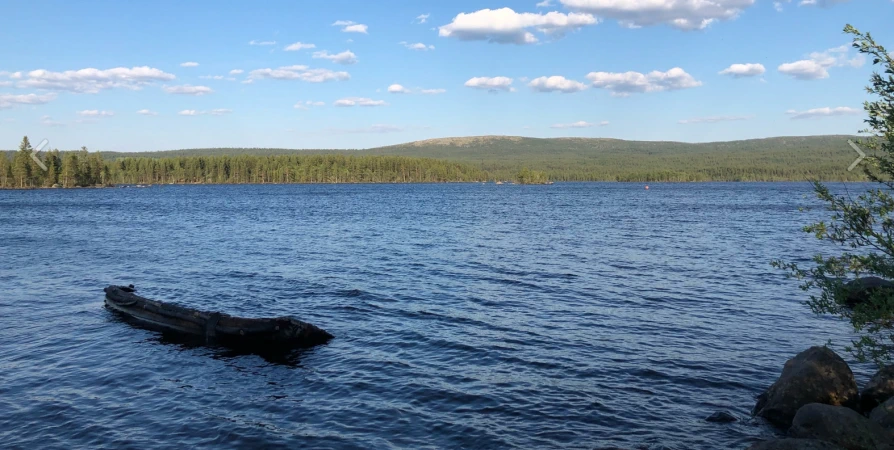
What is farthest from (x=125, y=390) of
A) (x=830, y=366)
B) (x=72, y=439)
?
(x=830, y=366)

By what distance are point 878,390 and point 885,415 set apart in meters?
2.33

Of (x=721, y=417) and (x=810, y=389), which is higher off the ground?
(x=810, y=389)

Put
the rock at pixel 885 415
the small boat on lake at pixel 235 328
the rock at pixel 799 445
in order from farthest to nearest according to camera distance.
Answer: the small boat on lake at pixel 235 328 < the rock at pixel 885 415 < the rock at pixel 799 445

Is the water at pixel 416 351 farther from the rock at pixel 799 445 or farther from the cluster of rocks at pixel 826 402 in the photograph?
the rock at pixel 799 445

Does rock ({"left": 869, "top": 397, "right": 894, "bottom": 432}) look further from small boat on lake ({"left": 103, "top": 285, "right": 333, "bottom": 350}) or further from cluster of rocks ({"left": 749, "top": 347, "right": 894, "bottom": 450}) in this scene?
small boat on lake ({"left": 103, "top": 285, "right": 333, "bottom": 350})

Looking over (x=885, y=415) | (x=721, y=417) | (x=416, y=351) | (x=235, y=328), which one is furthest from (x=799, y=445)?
(x=235, y=328)

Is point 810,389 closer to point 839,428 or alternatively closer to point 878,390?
point 878,390

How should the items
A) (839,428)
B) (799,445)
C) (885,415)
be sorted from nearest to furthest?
1. (799,445)
2. (839,428)
3. (885,415)

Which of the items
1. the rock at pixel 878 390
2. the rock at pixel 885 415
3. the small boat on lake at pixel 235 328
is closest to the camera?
the rock at pixel 885 415

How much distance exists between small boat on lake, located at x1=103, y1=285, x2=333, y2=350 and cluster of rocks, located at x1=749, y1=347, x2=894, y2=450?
1593 centimetres

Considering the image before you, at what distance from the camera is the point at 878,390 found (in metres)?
16.5

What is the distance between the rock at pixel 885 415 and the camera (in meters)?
14.3

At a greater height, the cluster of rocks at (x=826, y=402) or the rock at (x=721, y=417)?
the cluster of rocks at (x=826, y=402)

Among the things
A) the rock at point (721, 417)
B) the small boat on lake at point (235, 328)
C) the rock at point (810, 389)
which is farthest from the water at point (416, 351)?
the rock at point (810, 389)
